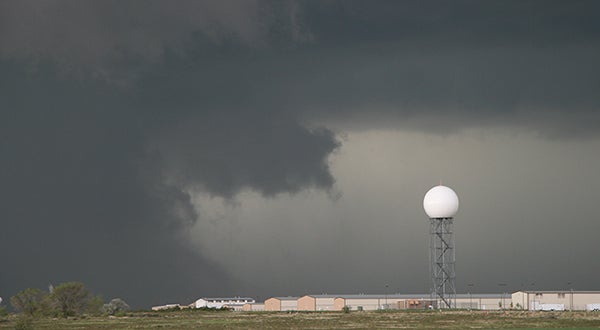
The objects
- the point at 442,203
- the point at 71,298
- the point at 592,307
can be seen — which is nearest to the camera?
the point at 442,203

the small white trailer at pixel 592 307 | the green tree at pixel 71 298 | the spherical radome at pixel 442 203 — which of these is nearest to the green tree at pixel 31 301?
the green tree at pixel 71 298

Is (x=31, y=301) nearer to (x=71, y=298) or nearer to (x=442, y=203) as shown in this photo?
(x=71, y=298)

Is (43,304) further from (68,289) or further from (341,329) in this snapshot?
(341,329)

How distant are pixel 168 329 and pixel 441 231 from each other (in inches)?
2814

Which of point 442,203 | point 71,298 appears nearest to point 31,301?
point 71,298

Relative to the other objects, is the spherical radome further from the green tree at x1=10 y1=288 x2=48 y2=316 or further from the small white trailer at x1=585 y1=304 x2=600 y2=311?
the green tree at x1=10 y1=288 x2=48 y2=316

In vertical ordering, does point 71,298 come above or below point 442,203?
below

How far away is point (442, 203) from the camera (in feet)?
552

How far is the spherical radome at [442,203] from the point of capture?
6629 inches

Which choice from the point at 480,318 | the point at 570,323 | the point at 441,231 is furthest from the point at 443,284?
the point at 570,323

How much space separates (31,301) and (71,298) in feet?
27.1

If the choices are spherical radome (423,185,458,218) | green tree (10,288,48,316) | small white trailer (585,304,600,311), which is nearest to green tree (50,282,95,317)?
green tree (10,288,48,316)

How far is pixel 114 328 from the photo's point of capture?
4702 inches

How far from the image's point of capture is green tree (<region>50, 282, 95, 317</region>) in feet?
593
